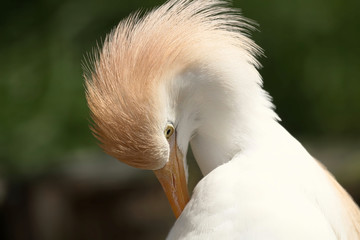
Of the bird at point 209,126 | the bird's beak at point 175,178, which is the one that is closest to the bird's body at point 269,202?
the bird at point 209,126

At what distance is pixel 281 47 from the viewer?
468 cm

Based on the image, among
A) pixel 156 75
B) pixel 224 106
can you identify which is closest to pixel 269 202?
pixel 224 106

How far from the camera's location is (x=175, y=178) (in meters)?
1.74

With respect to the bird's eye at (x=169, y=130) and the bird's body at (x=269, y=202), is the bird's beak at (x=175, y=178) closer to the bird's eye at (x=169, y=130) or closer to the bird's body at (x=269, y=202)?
the bird's eye at (x=169, y=130)

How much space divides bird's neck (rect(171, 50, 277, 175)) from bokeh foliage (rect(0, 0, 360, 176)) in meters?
2.86

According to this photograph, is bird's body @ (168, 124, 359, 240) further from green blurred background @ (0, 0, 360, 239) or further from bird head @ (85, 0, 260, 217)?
green blurred background @ (0, 0, 360, 239)

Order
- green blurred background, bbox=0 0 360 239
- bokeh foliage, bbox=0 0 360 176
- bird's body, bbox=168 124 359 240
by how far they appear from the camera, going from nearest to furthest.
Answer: bird's body, bbox=168 124 359 240
green blurred background, bbox=0 0 360 239
bokeh foliage, bbox=0 0 360 176

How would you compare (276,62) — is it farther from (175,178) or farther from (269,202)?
(269,202)

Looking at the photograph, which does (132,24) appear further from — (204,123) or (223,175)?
(223,175)

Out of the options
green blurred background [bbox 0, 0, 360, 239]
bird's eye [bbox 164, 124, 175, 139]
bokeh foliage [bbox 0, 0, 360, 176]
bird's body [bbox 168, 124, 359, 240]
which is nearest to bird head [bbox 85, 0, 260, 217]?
bird's eye [bbox 164, 124, 175, 139]

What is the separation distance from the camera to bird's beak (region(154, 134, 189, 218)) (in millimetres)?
1724

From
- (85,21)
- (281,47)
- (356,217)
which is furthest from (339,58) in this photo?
(356,217)

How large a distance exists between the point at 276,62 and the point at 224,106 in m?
3.10

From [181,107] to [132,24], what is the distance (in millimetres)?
256
